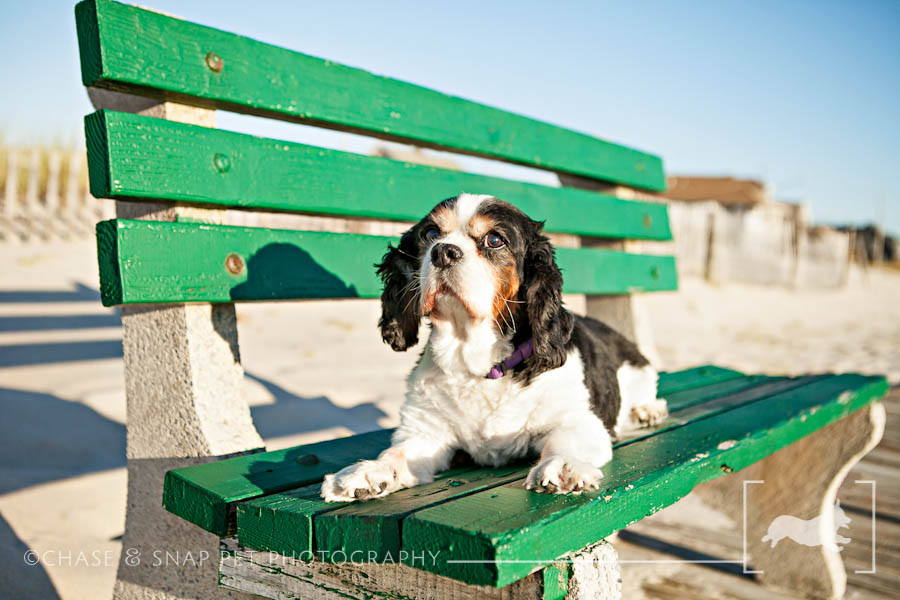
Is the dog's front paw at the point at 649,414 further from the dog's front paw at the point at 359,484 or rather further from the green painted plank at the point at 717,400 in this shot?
the dog's front paw at the point at 359,484

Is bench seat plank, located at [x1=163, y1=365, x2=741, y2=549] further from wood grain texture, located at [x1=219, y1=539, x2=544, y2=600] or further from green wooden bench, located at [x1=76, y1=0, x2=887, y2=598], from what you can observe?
wood grain texture, located at [x1=219, y1=539, x2=544, y2=600]

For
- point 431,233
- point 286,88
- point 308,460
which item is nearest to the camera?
point 308,460

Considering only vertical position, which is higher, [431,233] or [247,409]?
[431,233]

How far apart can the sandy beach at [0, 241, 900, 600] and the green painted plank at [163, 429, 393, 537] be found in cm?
106

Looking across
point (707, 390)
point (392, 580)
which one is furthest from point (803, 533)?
point (392, 580)

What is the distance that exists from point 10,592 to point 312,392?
Result: 2.72m

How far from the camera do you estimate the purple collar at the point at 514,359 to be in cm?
214

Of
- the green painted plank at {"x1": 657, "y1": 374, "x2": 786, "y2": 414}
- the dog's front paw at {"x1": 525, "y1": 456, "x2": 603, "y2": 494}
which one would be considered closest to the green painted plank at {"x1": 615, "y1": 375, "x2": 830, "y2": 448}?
the green painted plank at {"x1": 657, "y1": 374, "x2": 786, "y2": 414}

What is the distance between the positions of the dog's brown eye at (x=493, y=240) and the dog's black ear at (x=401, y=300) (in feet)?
0.87

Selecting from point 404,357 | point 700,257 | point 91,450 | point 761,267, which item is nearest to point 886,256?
point 761,267

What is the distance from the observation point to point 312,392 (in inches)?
199

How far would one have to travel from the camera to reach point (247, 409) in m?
2.21

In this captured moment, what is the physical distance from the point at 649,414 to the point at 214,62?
2.00m

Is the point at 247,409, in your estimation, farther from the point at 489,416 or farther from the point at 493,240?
the point at 493,240
